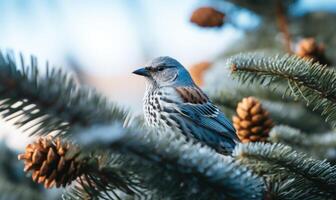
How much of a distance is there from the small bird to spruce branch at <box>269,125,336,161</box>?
0.91ft

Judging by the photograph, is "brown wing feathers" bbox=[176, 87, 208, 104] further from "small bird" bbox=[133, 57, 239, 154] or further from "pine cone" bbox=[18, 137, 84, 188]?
"pine cone" bbox=[18, 137, 84, 188]

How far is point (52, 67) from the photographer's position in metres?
1.32

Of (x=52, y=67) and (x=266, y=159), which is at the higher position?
(x=52, y=67)

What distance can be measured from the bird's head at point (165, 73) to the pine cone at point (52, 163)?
7.16 feet

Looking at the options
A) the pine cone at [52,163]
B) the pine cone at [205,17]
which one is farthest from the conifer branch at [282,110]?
the pine cone at [52,163]

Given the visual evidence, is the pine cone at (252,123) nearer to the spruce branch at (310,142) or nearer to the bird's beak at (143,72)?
the spruce branch at (310,142)

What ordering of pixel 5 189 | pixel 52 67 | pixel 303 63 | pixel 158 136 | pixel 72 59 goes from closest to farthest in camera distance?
pixel 52 67, pixel 158 136, pixel 303 63, pixel 5 189, pixel 72 59

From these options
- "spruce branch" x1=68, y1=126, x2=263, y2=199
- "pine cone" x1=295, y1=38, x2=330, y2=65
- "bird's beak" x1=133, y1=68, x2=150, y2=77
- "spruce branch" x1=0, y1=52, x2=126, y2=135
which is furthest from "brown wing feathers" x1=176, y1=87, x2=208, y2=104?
"spruce branch" x1=0, y1=52, x2=126, y2=135

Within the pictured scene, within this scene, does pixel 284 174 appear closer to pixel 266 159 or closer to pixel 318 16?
pixel 266 159

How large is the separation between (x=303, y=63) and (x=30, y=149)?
1.11m

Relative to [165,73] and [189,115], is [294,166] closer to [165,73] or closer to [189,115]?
[189,115]

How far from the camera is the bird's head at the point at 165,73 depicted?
405 centimetres

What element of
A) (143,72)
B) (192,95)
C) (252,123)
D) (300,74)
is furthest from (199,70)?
(300,74)

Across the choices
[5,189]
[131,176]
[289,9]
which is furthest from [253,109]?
[289,9]
